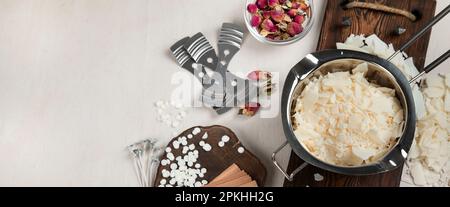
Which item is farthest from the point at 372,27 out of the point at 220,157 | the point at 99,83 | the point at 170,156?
the point at 99,83

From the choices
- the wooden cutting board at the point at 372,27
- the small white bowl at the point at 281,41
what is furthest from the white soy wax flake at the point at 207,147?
the small white bowl at the point at 281,41

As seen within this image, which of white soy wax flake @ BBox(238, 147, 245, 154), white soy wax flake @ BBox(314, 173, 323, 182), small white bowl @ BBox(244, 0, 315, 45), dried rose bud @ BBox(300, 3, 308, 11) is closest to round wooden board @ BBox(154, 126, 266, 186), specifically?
white soy wax flake @ BBox(238, 147, 245, 154)

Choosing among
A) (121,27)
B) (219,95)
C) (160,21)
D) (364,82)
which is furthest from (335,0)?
(121,27)

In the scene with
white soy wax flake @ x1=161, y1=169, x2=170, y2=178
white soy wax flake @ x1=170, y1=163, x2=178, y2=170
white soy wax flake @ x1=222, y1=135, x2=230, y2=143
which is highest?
A: white soy wax flake @ x1=222, y1=135, x2=230, y2=143

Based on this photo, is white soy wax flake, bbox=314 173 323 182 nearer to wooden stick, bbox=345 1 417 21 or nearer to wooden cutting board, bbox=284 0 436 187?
wooden cutting board, bbox=284 0 436 187

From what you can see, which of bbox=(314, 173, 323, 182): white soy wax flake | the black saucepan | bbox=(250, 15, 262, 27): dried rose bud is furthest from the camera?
bbox=(250, 15, 262, 27): dried rose bud

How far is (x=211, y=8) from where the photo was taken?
1381 mm

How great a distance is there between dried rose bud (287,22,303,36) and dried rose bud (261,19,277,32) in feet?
0.13

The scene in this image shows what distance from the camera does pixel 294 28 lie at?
49.7 inches

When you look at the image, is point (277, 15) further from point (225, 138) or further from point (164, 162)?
point (164, 162)

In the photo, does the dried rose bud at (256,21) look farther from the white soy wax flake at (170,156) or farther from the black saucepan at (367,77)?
the white soy wax flake at (170,156)

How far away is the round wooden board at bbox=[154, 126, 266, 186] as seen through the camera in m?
1.23

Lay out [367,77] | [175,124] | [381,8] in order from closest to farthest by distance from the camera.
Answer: [367,77] → [381,8] → [175,124]

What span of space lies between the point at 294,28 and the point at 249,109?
25 cm
